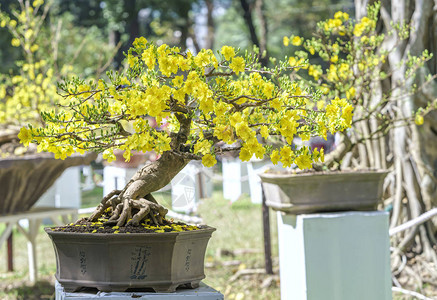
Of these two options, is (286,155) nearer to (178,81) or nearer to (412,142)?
(178,81)

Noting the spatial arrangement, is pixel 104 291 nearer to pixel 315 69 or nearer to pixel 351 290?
pixel 351 290

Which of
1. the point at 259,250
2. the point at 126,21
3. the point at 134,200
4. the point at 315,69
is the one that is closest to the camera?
the point at 134,200

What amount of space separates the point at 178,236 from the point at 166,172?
0.86 feet

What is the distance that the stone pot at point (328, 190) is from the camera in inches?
99.0

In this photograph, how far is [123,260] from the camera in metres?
1.50

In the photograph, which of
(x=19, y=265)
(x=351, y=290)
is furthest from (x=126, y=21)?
(x=351, y=290)

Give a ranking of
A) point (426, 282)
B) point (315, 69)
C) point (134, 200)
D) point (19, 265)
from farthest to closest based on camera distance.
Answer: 1. point (19, 265)
2. point (426, 282)
3. point (315, 69)
4. point (134, 200)

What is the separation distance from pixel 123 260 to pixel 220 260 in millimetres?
3040

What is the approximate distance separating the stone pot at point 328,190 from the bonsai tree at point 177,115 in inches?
32.4

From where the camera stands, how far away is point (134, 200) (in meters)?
1.61

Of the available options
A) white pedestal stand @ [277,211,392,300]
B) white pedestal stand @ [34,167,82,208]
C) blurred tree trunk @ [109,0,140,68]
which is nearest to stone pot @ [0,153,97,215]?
white pedestal stand @ [277,211,392,300]

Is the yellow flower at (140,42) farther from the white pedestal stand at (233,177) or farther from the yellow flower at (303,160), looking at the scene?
the white pedestal stand at (233,177)

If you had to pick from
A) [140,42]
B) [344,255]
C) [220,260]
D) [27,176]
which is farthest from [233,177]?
[140,42]

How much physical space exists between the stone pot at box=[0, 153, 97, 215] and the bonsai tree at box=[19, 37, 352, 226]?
1.78 metres
